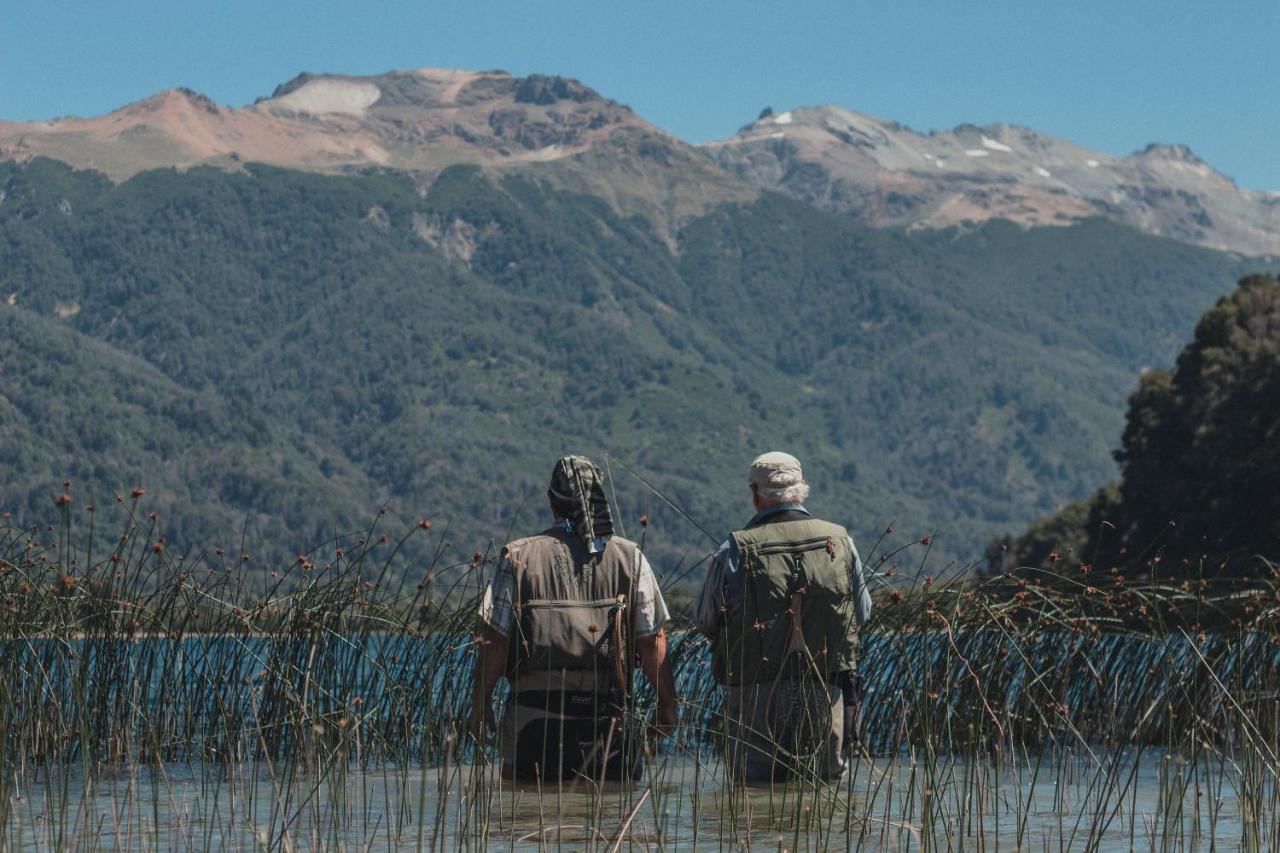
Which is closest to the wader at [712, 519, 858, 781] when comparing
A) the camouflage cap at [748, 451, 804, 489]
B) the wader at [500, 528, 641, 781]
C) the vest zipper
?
the vest zipper

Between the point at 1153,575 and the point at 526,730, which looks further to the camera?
the point at 1153,575

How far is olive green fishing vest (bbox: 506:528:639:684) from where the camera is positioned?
665cm

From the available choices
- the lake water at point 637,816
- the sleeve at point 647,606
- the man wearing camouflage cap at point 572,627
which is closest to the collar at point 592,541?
the man wearing camouflage cap at point 572,627

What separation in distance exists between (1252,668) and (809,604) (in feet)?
13.0

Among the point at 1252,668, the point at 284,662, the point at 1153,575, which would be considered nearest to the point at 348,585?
the point at 284,662

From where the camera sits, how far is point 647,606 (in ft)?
22.0

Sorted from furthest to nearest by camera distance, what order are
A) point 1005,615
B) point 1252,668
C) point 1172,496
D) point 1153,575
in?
point 1172,496
point 1252,668
point 1005,615
point 1153,575

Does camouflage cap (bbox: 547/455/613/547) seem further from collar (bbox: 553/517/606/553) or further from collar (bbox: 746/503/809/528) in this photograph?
collar (bbox: 746/503/809/528)

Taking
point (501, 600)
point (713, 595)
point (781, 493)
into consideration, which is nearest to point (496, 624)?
point (501, 600)

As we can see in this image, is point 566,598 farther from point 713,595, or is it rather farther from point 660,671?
point 713,595

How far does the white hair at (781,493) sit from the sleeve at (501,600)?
3.26 ft

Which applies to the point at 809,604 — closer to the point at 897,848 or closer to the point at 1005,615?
the point at 897,848

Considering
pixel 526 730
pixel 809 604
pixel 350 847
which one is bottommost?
pixel 350 847

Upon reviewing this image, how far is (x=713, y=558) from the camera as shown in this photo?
22.9 ft
